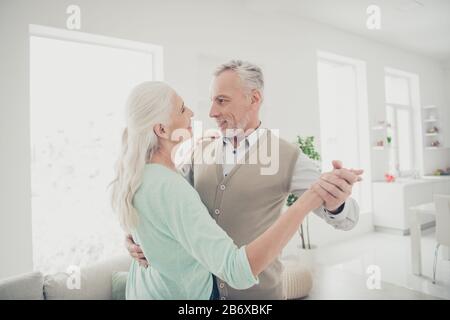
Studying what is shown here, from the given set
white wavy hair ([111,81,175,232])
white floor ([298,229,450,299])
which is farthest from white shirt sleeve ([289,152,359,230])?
white floor ([298,229,450,299])

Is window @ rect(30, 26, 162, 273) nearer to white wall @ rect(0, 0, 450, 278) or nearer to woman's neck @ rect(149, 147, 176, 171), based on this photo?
white wall @ rect(0, 0, 450, 278)

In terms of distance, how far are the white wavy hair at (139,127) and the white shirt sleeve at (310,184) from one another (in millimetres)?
335

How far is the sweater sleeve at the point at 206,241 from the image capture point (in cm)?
53

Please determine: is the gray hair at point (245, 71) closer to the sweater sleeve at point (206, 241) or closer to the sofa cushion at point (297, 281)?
the sweater sleeve at point (206, 241)

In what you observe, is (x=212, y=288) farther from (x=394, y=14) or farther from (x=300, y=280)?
(x=394, y=14)

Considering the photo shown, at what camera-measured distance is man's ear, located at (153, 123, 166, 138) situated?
63 cm

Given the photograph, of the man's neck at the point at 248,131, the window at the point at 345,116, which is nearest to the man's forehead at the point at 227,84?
the man's neck at the point at 248,131

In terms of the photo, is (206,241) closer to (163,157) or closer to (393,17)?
(163,157)

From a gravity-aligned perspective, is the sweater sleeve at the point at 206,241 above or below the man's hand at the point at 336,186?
below

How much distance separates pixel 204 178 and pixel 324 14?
2.06 metres

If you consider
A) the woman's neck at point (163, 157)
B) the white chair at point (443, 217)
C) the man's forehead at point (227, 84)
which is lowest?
the white chair at point (443, 217)

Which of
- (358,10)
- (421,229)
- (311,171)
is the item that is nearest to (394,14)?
(358,10)

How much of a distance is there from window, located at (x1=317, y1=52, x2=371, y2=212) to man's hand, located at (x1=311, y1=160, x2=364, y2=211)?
7.22 ft

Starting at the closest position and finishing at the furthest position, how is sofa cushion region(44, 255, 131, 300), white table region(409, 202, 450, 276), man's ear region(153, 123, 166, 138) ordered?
man's ear region(153, 123, 166, 138), sofa cushion region(44, 255, 131, 300), white table region(409, 202, 450, 276)
